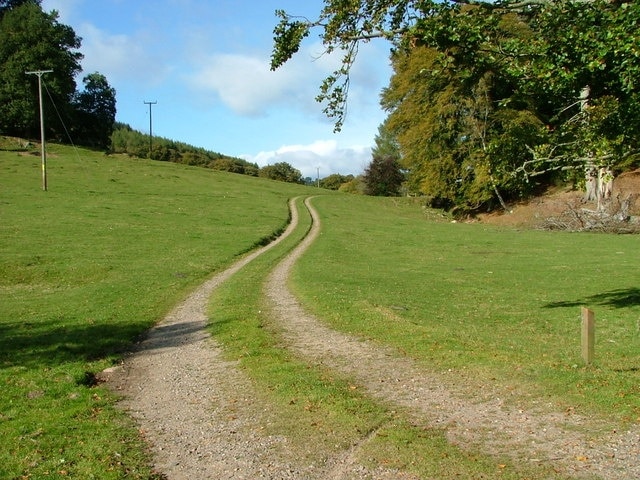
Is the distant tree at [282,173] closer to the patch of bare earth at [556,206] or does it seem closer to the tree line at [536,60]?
the patch of bare earth at [556,206]

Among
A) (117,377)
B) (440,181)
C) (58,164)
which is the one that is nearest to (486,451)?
(117,377)

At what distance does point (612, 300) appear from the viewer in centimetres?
1778

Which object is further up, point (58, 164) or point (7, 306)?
point (58, 164)

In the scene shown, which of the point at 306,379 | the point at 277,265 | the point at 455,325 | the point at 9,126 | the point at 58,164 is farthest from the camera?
the point at 9,126

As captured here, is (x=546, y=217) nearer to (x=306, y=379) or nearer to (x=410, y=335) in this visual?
(x=410, y=335)

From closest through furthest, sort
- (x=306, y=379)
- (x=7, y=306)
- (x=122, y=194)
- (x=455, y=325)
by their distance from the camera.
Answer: (x=306, y=379), (x=455, y=325), (x=7, y=306), (x=122, y=194)

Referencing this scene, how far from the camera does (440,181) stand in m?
53.6

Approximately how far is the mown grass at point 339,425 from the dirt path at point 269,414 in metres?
0.21

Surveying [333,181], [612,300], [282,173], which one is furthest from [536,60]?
[333,181]

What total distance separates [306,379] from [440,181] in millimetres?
46492

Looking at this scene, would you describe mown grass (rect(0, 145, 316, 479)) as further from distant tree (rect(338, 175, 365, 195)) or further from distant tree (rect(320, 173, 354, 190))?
distant tree (rect(320, 173, 354, 190))

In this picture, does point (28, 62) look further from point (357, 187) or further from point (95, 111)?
point (357, 187)

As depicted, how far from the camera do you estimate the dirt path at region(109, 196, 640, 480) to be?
6234mm

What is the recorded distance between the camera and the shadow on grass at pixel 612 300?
17.1 m
